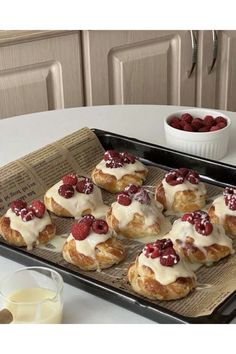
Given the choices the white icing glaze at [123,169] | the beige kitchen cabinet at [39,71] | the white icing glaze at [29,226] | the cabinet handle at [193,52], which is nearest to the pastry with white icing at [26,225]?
the white icing glaze at [29,226]

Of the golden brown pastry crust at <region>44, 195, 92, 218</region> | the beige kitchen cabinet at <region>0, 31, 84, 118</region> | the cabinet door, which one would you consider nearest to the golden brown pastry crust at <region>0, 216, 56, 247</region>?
the golden brown pastry crust at <region>44, 195, 92, 218</region>

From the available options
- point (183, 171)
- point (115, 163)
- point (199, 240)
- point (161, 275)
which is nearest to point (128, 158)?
point (115, 163)

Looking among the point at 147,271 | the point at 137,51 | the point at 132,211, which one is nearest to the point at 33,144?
the point at 132,211

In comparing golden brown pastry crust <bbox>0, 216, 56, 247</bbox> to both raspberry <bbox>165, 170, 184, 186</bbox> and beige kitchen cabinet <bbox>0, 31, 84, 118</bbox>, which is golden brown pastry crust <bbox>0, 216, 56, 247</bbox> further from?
beige kitchen cabinet <bbox>0, 31, 84, 118</bbox>

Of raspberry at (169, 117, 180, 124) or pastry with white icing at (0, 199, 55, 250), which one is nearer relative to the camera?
pastry with white icing at (0, 199, 55, 250)

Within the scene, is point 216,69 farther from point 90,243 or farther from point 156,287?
point 156,287
